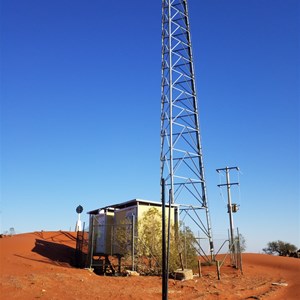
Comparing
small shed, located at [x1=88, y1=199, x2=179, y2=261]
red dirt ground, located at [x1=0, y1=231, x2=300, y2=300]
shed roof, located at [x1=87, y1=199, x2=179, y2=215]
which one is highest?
shed roof, located at [x1=87, y1=199, x2=179, y2=215]

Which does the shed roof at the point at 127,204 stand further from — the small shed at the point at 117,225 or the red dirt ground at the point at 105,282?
the red dirt ground at the point at 105,282

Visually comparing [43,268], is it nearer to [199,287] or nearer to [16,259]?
[16,259]

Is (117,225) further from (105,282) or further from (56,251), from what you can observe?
(56,251)

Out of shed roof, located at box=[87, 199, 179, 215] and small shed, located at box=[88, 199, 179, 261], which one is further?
shed roof, located at box=[87, 199, 179, 215]

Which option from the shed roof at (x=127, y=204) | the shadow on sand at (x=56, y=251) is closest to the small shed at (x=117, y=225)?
the shed roof at (x=127, y=204)

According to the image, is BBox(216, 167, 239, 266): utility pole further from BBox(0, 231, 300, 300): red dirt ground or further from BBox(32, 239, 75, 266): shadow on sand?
BBox(32, 239, 75, 266): shadow on sand

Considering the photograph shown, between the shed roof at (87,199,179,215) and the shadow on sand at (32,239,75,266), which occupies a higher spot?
the shed roof at (87,199,179,215)

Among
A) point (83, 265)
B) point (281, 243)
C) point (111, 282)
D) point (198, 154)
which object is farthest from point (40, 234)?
A: point (281, 243)

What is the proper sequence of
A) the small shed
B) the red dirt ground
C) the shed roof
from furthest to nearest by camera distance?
the shed roof, the small shed, the red dirt ground

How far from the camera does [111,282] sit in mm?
15727

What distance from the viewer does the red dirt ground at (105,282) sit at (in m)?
12.8

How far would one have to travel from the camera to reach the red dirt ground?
12812mm

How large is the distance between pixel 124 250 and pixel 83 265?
3249 mm

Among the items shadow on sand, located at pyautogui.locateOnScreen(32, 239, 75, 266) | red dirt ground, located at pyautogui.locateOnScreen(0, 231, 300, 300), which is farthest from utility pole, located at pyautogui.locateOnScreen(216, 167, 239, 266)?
shadow on sand, located at pyautogui.locateOnScreen(32, 239, 75, 266)
